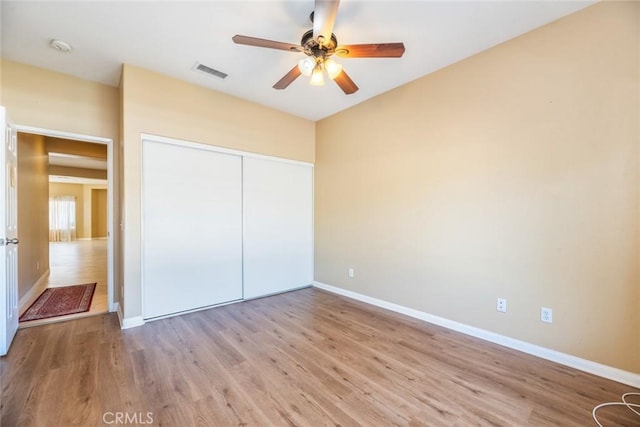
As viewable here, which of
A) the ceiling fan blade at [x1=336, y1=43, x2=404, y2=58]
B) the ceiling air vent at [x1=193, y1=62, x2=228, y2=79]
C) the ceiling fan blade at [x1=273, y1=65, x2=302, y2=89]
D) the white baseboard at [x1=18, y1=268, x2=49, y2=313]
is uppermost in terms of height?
the ceiling air vent at [x1=193, y1=62, x2=228, y2=79]

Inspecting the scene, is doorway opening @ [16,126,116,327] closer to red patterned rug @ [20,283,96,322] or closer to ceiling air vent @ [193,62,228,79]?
red patterned rug @ [20,283,96,322]

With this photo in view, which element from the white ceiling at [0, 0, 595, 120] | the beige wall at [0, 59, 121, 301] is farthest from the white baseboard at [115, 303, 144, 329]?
the white ceiling at [0, 0, 595, 120]

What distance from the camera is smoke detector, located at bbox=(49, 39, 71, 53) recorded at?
248 cm

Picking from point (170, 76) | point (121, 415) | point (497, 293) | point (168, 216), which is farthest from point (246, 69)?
point (497, 293)

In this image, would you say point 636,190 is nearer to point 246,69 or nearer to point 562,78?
point 562,78

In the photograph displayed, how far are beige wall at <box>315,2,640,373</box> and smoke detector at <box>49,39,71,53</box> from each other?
3323mm

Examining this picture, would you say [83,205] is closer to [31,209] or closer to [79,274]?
[79,274]

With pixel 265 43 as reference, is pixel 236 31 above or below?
above

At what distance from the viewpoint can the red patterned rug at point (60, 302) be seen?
3.18 metres

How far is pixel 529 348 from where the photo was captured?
7.87 ft

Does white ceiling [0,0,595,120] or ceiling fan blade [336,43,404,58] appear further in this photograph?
white ceiling [0,0,595,120]

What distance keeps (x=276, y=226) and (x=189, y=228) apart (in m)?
1.27

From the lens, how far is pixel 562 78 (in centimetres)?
224

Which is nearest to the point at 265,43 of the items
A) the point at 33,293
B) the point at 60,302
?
the point at 60,302
